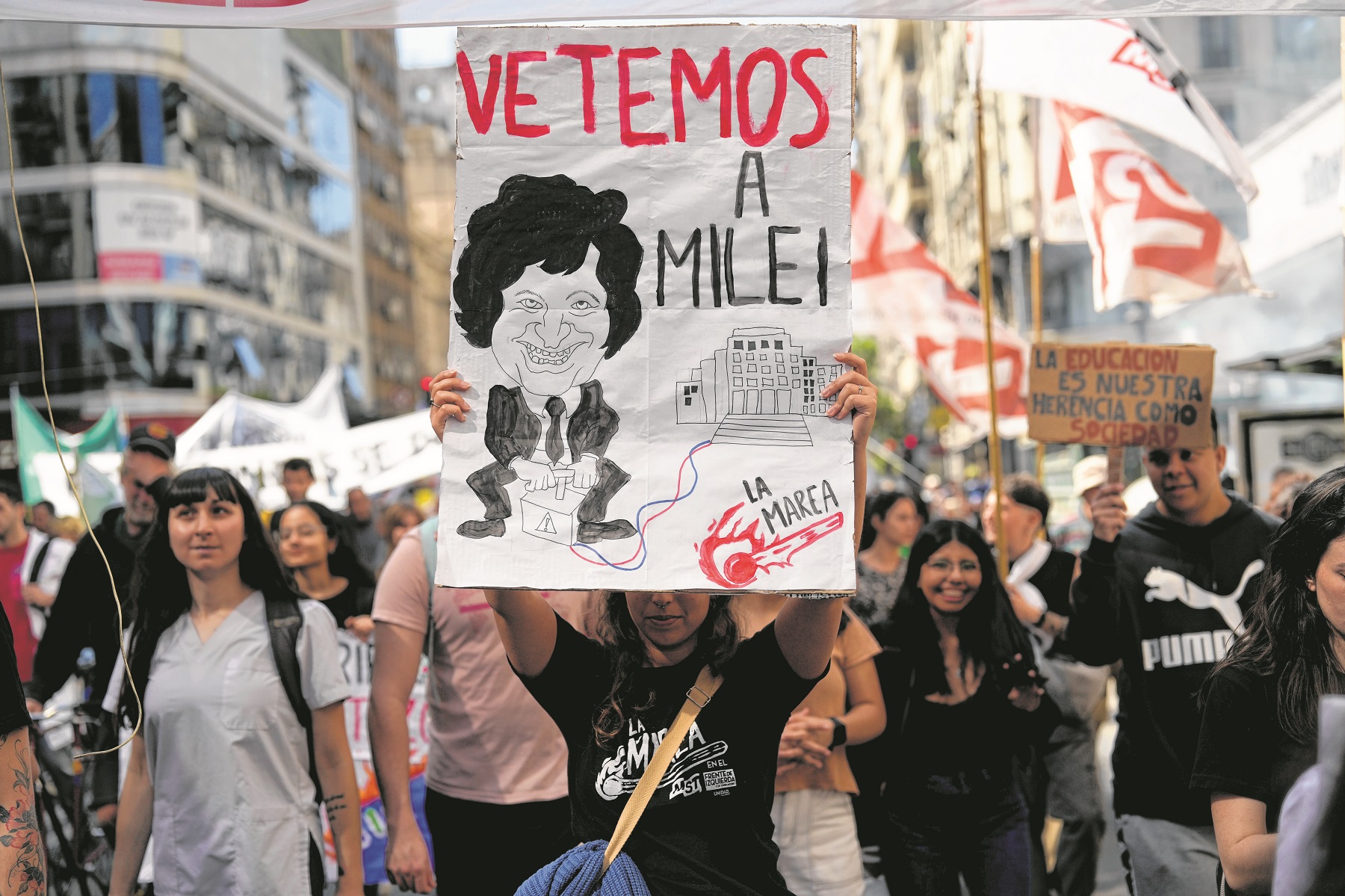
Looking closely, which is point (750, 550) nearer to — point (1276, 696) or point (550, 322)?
point (550, 322)

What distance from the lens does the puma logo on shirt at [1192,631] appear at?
472 centimetres

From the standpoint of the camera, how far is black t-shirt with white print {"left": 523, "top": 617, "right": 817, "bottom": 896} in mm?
3148

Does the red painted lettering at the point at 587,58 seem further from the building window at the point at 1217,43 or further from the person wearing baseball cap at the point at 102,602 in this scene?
the building window at the point at 1217,43

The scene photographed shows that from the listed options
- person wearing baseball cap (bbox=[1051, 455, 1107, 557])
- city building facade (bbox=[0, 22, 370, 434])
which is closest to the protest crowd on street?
person wearing baseball cap (bbox=[1051, 455, 1107, 557])

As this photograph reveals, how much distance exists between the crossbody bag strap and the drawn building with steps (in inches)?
22.7

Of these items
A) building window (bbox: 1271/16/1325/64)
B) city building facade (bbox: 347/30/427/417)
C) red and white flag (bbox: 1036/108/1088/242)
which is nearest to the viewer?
red and white flag (bbox: 1036/108/1088/242)

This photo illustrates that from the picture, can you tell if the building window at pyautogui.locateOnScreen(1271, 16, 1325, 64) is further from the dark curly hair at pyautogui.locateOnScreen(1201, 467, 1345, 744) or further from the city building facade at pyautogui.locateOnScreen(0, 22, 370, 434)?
the city building facade at pyautogui.locateOnScreen(0, 22, 370, 434)

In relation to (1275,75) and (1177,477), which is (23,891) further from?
(1275,75)

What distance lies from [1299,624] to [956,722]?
2.30 metres

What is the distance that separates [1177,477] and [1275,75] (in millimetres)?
22995

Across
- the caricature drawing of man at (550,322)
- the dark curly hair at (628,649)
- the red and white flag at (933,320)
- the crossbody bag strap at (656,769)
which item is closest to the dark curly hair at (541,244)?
the caricature drawing of man at (550,322)

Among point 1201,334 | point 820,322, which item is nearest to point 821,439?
point 820,322

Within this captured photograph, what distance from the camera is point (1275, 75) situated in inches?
997

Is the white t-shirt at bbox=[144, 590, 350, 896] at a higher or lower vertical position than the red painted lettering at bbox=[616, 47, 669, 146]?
lower
